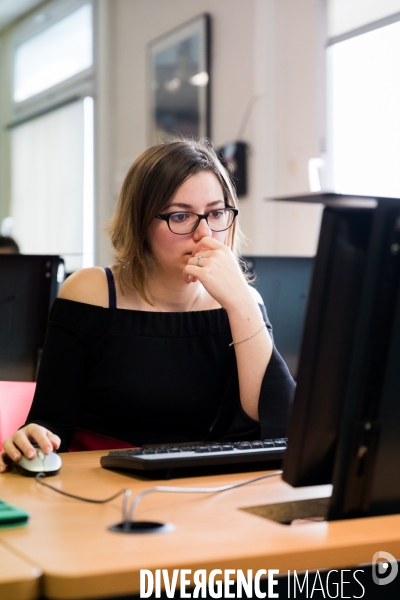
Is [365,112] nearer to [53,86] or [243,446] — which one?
[243,446]

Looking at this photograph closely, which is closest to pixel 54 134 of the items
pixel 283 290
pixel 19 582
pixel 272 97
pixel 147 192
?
pixel 272 97

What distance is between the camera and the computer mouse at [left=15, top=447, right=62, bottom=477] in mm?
1094

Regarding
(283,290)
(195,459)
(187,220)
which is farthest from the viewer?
(283,290)

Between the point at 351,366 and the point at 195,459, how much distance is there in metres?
0.37

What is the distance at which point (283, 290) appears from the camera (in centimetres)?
197

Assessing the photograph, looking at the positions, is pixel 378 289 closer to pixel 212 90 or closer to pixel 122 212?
pixel 122 212

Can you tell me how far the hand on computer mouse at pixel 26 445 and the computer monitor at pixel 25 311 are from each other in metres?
0.62

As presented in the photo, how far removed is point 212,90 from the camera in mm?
4129

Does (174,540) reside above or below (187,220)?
below

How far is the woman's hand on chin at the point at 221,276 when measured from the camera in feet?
4.88

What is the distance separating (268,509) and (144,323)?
28.0 inches

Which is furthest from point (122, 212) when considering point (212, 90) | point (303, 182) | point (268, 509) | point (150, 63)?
point (150, 63)

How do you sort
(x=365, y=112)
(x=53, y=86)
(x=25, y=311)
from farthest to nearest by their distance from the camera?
1. (x=53, y=86)
2. (x=365, y=112)
3. (x=25, y=311)

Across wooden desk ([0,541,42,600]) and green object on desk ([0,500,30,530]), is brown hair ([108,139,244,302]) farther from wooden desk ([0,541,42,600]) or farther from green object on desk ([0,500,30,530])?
wooden desk ([0,541,42,600])
